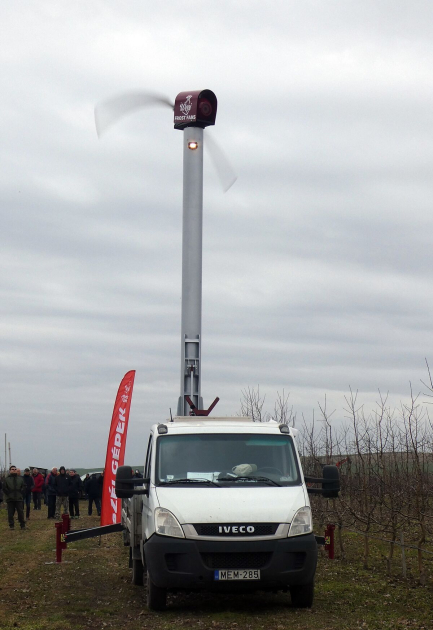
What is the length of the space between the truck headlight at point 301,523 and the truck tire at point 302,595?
75cm

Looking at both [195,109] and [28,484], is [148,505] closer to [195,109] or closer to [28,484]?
[195,109]

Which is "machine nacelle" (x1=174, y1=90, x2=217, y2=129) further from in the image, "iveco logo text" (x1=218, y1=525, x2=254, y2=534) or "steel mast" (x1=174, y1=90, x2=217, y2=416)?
"iveco logo text" (x1=218, y1=525, x2=254, y2=534)

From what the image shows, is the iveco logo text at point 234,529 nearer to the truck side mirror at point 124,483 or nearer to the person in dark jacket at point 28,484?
the truck side mirror at point 124,483

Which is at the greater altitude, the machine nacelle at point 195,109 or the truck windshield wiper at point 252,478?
the machine nacelle at point 195,109

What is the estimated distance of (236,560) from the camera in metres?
9.37

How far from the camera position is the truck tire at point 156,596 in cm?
974

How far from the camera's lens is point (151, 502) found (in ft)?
32.2

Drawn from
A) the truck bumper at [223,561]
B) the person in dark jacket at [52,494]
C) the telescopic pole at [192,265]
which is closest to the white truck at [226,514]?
the truck bumper at [223,561]

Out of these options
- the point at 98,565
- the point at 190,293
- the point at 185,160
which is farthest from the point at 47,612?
the point at 185,160

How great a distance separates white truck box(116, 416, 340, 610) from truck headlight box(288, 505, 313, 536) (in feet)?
0.04

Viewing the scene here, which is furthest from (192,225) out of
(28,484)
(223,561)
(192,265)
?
(28,484)

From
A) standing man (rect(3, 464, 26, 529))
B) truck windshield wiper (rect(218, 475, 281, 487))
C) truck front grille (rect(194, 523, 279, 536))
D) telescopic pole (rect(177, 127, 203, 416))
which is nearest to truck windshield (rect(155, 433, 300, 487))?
truck windshield wiper (rect(218, 475, 281, 487))

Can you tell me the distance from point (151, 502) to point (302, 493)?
1.78 meters

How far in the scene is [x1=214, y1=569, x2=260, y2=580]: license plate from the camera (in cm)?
927
